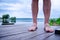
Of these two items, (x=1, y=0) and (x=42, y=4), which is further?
(x=42, y=4)

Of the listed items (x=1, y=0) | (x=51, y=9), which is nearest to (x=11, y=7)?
(x=1, y=0)

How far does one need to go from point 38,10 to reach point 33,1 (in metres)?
0.09

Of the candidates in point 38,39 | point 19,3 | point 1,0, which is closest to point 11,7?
point 19,3

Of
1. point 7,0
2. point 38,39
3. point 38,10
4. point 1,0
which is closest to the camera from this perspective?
point 38,39

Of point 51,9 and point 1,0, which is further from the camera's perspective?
point 51,9

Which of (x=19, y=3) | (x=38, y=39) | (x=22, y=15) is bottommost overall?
(x=38, y=39)

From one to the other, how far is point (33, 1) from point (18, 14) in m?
0.18

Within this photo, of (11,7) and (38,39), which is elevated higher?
(11,7)

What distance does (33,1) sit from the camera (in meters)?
1.19

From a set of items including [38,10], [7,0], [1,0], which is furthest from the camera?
[38,10]

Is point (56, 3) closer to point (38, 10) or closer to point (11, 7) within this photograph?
point (38, 10)

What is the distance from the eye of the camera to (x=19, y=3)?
3.83 feet

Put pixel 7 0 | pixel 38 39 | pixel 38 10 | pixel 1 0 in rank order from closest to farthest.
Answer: pixel 38 39
pixel 1 0
pixel 7 0
pixel 38 10

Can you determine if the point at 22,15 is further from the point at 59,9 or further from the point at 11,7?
the point at 59,9
